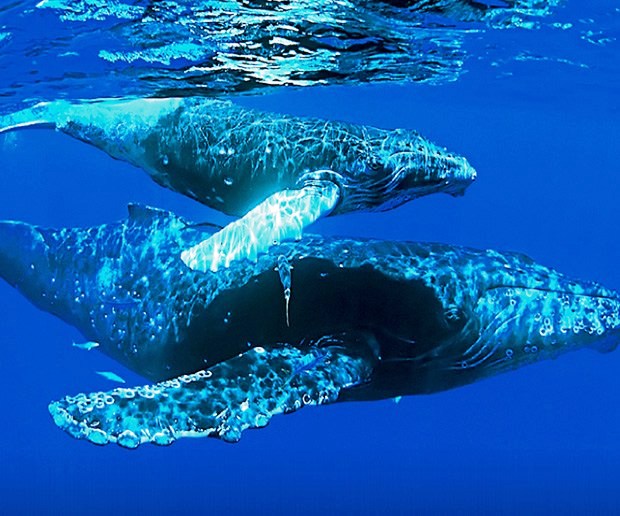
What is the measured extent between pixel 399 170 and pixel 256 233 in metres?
2.67

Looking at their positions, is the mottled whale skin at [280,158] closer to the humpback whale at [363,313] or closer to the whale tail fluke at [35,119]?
the humpback whale at [363,313]

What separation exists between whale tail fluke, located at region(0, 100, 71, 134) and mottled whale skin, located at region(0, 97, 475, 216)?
2417 mm

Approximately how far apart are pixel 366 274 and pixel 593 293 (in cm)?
296

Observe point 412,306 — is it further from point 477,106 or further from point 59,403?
point 477,106

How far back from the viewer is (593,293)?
9234 mm

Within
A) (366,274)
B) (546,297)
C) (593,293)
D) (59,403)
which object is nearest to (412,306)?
(366,274)

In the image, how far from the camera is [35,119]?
13.2 m

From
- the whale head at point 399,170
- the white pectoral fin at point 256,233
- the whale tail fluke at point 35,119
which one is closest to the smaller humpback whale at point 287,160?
the whale head at point 399,170

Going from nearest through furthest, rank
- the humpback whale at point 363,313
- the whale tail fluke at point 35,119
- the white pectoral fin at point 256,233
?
the white pectoral fin at point 256,233
the humpback whale at point 363,313
the whale tail fluke at point 35,119

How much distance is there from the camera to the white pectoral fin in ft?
27.3

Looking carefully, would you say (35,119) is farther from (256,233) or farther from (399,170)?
(399,170)

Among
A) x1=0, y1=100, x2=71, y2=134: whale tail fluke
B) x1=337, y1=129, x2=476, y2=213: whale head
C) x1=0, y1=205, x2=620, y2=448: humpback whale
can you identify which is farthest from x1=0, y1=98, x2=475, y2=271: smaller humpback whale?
x1=0, y1=100, x2=71, y2=134: whale tail fluke

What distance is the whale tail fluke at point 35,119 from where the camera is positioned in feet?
42.0

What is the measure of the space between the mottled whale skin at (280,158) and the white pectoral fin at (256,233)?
1.15 meters
